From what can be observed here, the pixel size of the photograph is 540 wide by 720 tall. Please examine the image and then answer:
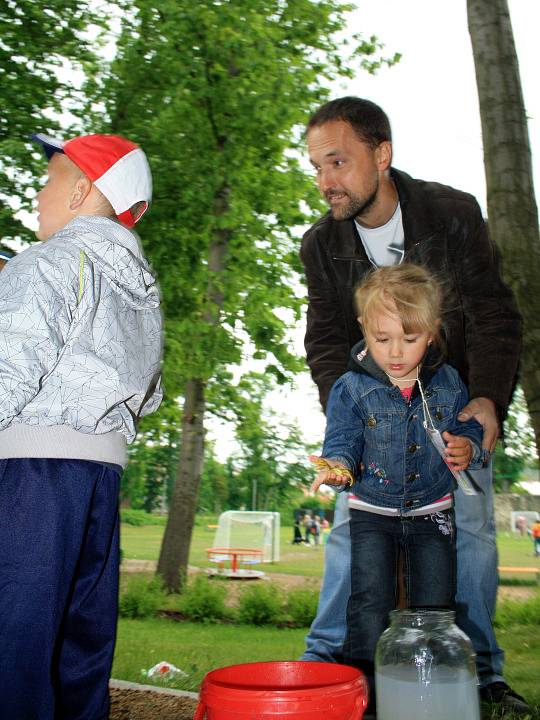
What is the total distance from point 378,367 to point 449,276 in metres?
0.61

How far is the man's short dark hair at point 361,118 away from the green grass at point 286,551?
15643 mm

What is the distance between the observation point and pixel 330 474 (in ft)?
8.39

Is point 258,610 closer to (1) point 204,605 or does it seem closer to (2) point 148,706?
(1) point 204,605

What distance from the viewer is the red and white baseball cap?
8.54ft

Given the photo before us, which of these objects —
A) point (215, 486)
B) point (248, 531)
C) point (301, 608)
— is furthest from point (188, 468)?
point (215, 486)

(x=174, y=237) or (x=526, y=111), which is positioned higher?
(x=174, y=237)

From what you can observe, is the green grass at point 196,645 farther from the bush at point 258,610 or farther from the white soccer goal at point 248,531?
the white soccer goal at point 248,531

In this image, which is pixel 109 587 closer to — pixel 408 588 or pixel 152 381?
pixel 152 381

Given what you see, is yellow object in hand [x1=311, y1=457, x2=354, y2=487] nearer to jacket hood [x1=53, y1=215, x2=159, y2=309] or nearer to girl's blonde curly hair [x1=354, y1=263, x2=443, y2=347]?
girl's blonde curly hair [x1=354, y1=263, x2=443, y2=347]

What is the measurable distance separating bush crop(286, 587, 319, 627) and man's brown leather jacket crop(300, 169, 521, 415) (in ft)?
26.0

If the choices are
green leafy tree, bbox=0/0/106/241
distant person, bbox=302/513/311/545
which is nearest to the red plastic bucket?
green leafy tree, bbox=0/0/106/241

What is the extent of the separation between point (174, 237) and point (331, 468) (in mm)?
8272

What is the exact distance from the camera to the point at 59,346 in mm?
2266

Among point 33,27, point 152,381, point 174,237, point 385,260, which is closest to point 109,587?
point 152,381
